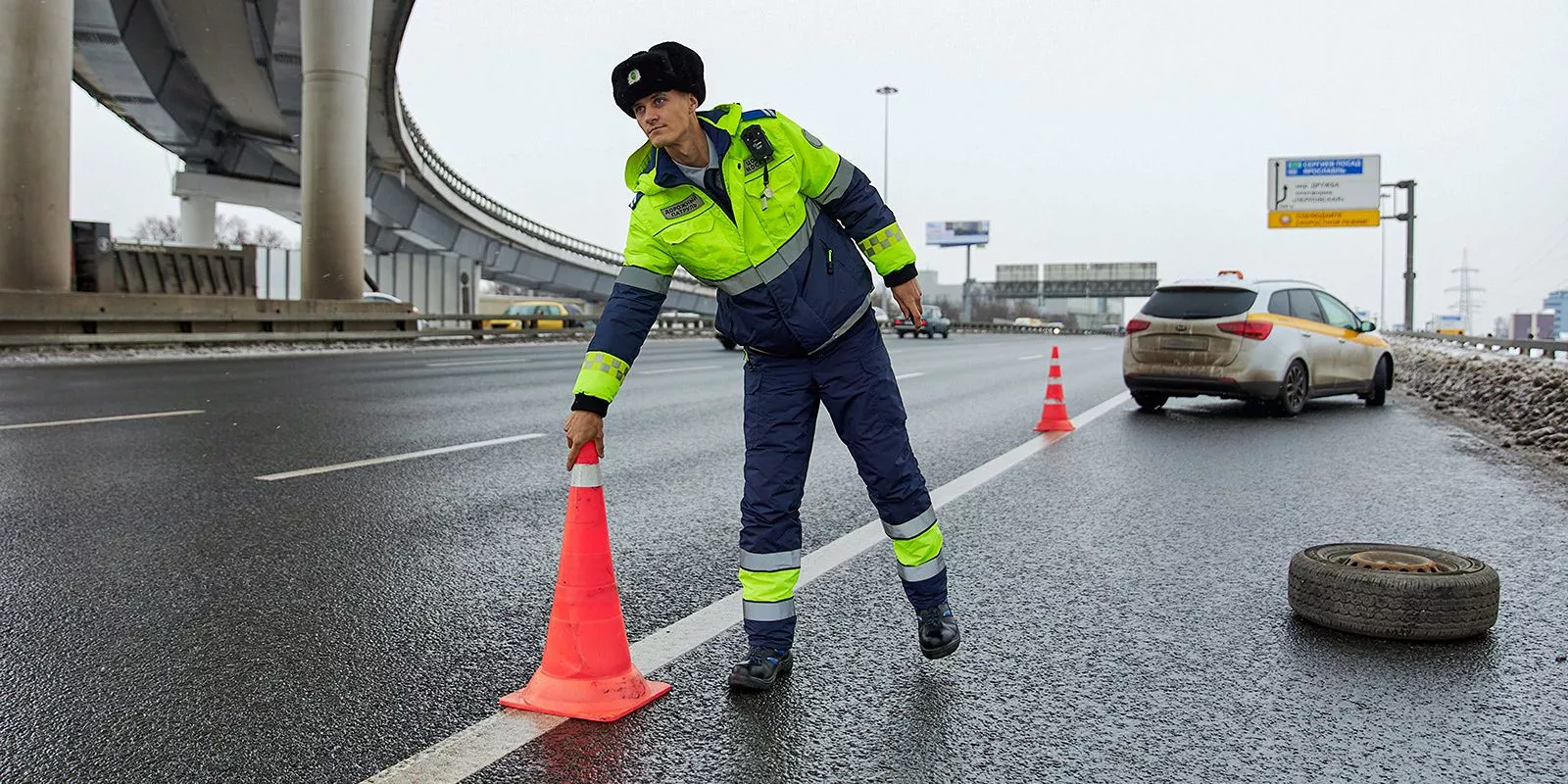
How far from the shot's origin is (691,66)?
139 inches

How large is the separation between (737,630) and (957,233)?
376ft

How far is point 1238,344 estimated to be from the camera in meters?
12.1

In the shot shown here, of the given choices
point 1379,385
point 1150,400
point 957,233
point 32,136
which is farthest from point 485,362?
point 957,233

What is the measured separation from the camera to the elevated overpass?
111ft

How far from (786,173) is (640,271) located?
0.54 m

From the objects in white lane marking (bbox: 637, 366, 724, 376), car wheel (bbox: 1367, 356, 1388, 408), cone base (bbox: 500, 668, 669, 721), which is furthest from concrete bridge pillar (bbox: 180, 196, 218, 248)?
cone base (bbox: 500, 668, 669, 721)

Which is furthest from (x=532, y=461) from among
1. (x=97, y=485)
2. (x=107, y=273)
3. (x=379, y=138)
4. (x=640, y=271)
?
(x=379, y=138)

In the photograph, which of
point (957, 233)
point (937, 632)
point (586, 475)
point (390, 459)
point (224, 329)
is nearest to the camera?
point (586, 475)

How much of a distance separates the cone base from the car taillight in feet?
33.5

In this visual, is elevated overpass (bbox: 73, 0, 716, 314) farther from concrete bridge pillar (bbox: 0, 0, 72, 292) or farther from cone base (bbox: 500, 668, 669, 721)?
cone base (bbox: 500, 668, 669, 721)

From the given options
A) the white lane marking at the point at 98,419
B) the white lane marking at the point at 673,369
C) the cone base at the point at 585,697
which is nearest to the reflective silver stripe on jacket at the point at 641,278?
the cone base at the point at 585,697

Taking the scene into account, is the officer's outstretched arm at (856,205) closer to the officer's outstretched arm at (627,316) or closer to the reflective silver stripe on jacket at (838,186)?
the reflective silver stripe on jacket at (838,186)

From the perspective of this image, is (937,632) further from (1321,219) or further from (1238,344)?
(1321,219)

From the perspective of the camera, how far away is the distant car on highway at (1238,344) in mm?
12109
